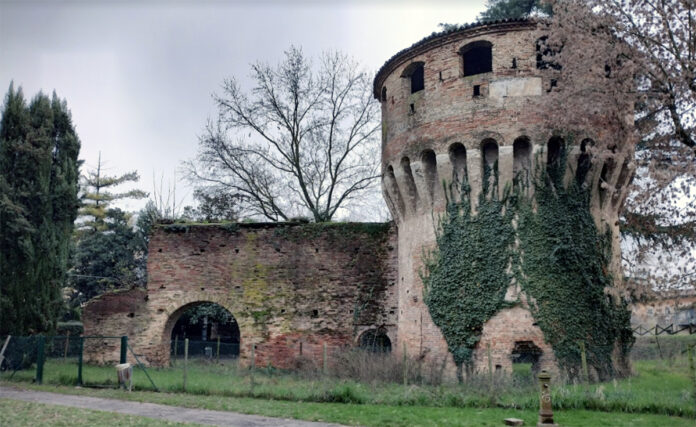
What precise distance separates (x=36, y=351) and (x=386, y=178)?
11270 millimetres

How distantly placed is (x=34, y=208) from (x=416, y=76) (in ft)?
42.5

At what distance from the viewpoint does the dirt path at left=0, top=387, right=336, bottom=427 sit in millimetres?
9969

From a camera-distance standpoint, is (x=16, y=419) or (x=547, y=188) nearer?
(x=16, y=419)

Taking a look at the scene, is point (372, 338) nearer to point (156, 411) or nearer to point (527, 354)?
point (527, 354)

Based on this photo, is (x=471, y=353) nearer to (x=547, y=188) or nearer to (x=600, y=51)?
(x=547, y=188)

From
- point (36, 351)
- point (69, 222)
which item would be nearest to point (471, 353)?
point (36, 351)

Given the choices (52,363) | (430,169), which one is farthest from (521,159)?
(52,363)

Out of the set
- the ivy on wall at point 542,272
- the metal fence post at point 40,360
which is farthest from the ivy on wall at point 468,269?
the metal fence post at point 40,360

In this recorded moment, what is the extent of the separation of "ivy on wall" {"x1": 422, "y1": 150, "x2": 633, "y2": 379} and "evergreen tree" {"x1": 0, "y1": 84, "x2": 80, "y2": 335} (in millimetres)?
12626

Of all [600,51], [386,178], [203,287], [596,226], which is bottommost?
[203,287]

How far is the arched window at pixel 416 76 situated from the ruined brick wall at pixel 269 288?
444 centimetres

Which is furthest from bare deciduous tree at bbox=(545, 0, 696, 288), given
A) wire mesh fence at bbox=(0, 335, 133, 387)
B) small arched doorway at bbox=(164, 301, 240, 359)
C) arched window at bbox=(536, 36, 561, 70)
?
small arched doorway at bbox=(164, 301, 240, 359)

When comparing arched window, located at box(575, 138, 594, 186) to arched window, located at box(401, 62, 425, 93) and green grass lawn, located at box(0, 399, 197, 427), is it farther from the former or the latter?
green grass lawn, located at box(0, 399, 197, 427)

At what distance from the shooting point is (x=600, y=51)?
40.9 ft
